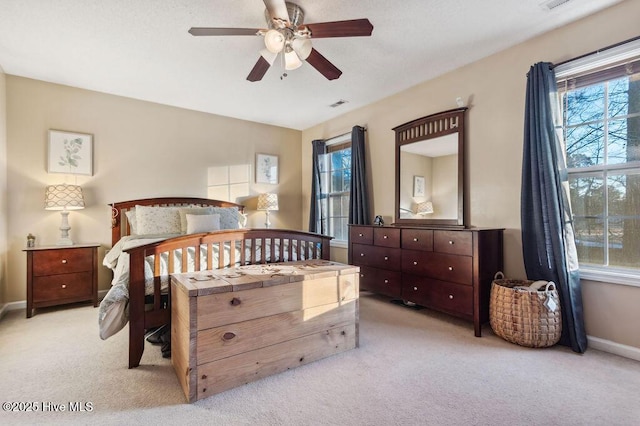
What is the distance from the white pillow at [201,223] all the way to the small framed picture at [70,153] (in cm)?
155

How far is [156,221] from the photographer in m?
3.65

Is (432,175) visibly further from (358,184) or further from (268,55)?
(268,55)

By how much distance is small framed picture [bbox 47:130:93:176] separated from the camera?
3600 millimetres

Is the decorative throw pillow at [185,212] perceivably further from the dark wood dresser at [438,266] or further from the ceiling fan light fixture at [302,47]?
the ceiling fan light fixture at [302,47]

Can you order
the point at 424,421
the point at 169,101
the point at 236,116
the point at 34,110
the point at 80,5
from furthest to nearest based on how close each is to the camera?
the point at 236,116
the point at 169,101
the point at 34,110
the point at 80,5
the point at 424,421

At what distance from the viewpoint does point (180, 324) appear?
1.88 meters

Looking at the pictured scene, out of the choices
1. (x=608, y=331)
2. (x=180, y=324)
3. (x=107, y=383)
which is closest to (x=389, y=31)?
(x=180, y=324)

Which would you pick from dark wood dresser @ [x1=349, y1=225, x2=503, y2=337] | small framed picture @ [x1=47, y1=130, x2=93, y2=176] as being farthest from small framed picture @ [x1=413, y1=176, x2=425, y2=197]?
small framed picture @ [x1=47, y1=130, x2=93, y2=176]

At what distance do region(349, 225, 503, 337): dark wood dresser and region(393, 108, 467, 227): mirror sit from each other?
0.43 m

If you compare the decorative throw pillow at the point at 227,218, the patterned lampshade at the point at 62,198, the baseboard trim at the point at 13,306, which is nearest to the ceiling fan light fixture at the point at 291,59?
the decorative throw pillow at the point at 227,218

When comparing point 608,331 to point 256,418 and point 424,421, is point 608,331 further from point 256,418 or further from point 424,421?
point 256,418

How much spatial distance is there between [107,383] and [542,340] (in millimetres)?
3055

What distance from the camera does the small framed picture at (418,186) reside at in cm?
359

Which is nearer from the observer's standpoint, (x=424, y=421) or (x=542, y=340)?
(x=424, y=421)
